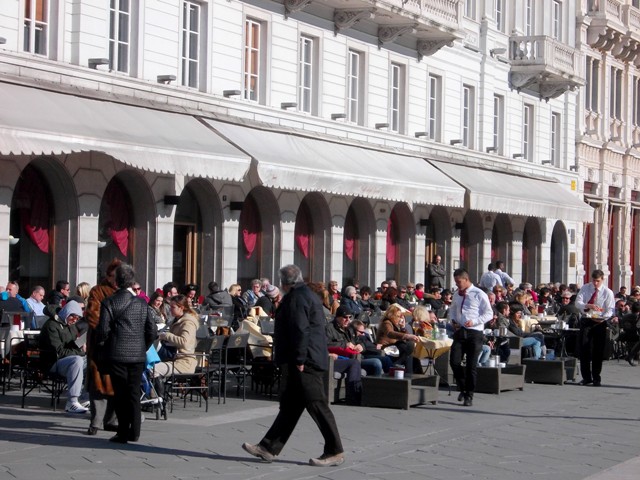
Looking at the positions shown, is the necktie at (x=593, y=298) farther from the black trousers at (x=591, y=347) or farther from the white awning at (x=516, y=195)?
the white awning at (x=516, y=195)

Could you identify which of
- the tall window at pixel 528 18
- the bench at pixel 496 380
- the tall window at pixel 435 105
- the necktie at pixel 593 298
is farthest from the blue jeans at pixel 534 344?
the tall window at pixel 528 18

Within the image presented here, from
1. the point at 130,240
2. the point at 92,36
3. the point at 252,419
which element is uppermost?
the point at 92,36

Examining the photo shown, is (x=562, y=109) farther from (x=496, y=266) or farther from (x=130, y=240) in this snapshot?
(x=130, y=240)

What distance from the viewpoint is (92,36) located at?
74.5 ft

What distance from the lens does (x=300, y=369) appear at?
461 inches

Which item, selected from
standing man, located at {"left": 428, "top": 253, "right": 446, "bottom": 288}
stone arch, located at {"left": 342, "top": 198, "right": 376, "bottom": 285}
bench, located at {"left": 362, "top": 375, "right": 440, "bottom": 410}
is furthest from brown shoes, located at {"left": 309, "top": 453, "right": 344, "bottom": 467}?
standing man, located at {"left": 428, "top": 253, "right": 446, "bottom": 288}

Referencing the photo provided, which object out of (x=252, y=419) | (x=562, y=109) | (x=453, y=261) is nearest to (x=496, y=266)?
(x=453, y=261)

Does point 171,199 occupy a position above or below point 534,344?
above

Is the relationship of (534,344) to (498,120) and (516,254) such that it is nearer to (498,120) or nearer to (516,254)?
(498,120)

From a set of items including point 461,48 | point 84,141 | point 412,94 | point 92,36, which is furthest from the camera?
point 461,48

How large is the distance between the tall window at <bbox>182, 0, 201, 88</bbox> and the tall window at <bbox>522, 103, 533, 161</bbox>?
59.1ft

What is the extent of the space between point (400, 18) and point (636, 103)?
72.4 ft

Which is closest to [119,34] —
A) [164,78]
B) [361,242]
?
[164,78]

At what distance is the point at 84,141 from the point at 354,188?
345 inches
